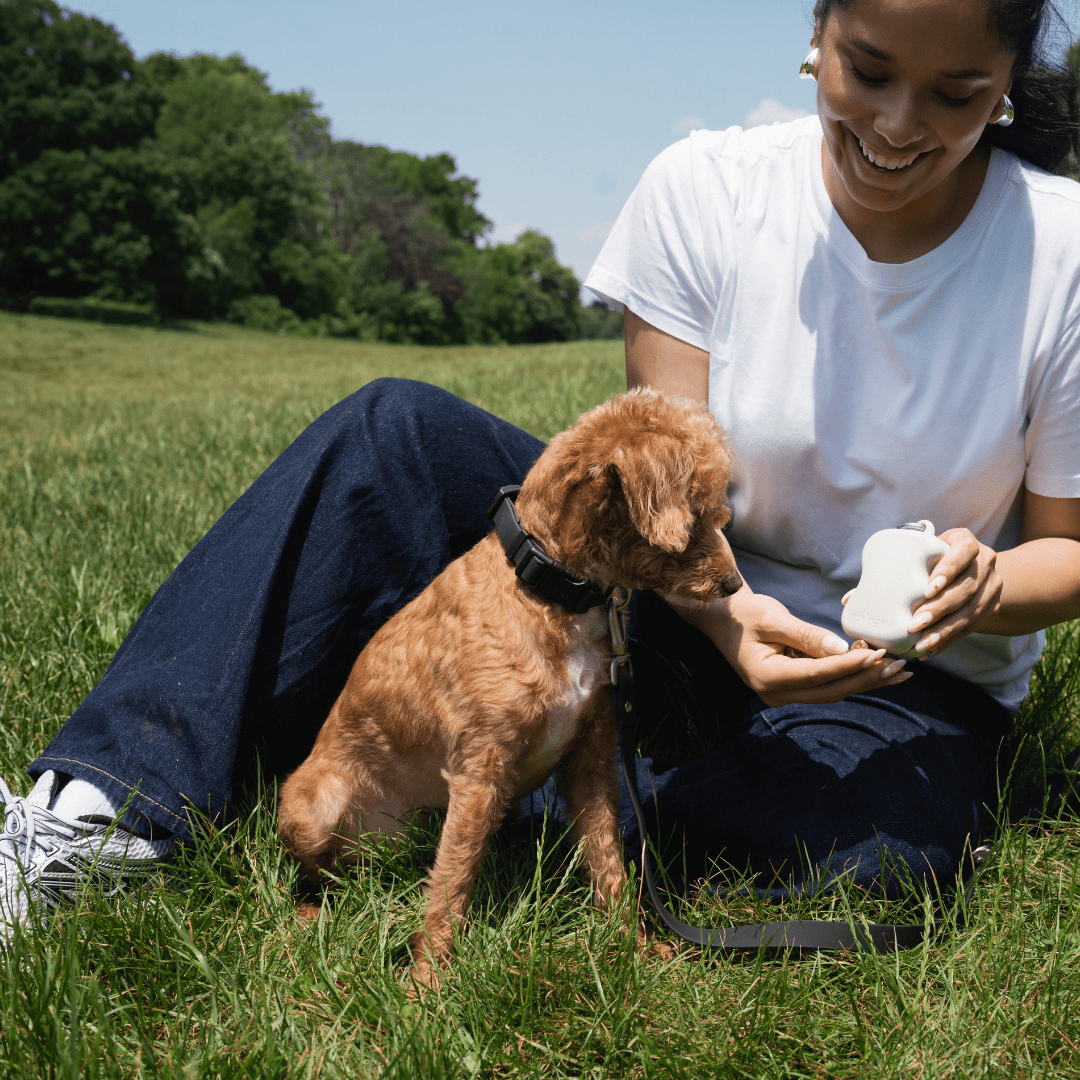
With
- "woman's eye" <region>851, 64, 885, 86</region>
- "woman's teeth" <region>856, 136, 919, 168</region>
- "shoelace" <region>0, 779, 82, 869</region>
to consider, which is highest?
"woman's eye" <region>851, 64, 885, 86</region>

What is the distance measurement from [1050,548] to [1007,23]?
1.23m

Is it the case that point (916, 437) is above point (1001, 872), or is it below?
above

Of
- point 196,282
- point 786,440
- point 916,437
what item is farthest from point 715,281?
point 196,282

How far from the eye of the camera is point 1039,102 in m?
2.20

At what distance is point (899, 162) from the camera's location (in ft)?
6.49

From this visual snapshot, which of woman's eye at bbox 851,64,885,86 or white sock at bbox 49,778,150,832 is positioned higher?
woman's eye at bbox 851,64,885,86

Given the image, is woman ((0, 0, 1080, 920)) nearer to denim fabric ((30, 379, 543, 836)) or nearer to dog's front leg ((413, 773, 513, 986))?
denim fabric ((30, 379, 543, 836))

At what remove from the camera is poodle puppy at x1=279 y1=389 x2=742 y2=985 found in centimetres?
194

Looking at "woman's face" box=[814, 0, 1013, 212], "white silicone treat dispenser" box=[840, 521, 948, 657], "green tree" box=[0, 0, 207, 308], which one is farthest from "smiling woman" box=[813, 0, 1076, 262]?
"green tree" box=[0, 0, 207, 308]

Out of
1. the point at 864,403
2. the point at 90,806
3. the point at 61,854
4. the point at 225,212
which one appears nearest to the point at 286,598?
the point at 90,806

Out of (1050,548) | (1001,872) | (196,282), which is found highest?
(196,282)

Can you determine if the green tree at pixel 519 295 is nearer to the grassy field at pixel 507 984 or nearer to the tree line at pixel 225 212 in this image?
the tree line at pixel 225 212

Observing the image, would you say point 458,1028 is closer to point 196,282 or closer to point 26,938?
point 26,938

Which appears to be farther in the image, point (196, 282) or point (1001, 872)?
point (196, 282)
